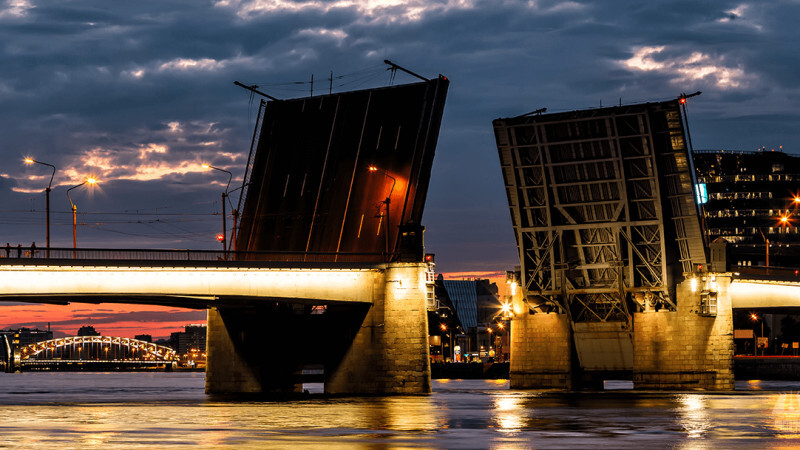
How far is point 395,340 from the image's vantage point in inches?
2221

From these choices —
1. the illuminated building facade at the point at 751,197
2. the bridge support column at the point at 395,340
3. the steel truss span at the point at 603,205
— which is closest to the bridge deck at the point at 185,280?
the bridge support column at the point at 395,340

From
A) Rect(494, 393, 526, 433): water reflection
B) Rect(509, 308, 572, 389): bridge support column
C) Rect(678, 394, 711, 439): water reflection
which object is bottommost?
Rect(678, 394, 711, 439): water reflection

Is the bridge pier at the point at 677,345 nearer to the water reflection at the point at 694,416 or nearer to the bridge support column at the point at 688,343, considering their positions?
the bridge support column at the point at 688,343

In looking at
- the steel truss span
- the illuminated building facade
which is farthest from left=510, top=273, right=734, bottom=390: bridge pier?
the illuminated building facade

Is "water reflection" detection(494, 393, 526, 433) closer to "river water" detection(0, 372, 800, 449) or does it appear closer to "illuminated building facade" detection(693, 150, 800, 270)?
"river water" detection(0, 372, 800, 449)

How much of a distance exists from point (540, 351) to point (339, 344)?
1137cm

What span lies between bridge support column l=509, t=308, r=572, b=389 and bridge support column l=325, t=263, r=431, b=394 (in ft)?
33.3

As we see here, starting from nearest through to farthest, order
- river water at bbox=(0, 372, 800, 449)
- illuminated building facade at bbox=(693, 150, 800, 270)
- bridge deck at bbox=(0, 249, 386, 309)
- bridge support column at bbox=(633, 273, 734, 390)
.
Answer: river water at bbox=(0, 372, 800, 449) → bridge deck at bbox=(0, 249, 386, 309) → bridge support column at bbox=(633, 273, 734, 390) → illuminated building facade at bbox=(693, 150, 800, 270)

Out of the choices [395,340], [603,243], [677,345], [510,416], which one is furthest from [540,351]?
[510,416]

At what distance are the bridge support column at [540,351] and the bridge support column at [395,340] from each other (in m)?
10.2

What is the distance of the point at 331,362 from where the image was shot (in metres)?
61.1

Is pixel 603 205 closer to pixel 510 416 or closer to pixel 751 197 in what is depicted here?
pixel 510 416

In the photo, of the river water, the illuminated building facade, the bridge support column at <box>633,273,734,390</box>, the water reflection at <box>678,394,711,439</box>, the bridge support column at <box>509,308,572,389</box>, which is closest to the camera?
the river water

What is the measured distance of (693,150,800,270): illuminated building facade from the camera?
16175 cm
